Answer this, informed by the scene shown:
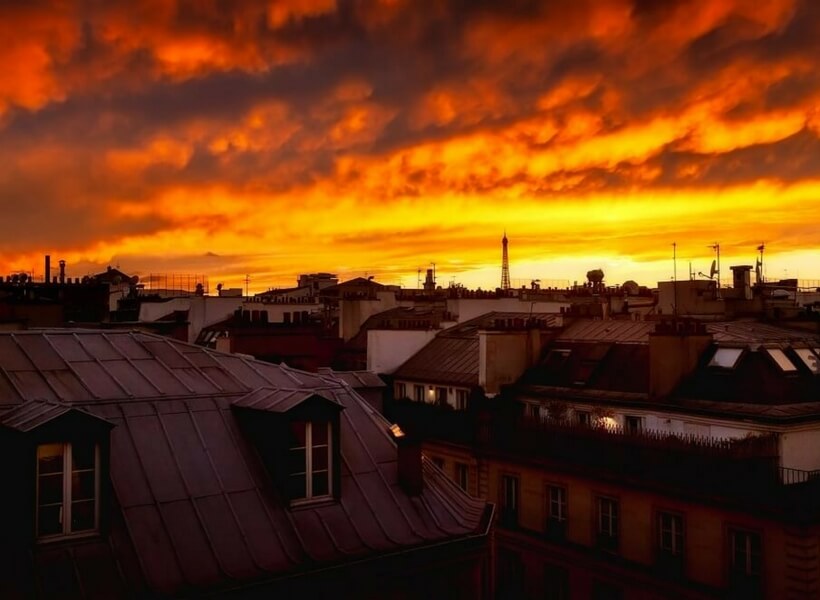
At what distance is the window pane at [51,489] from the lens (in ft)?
36.7

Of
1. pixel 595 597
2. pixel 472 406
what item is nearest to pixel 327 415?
pixel 595 597

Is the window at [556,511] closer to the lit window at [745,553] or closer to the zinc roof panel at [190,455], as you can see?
the lit window at [745,553]

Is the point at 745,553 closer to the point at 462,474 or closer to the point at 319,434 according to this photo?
the point at 462,474

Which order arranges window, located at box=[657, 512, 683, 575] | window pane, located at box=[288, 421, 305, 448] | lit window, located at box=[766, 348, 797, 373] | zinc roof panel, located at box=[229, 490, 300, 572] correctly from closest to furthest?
zinc roof panel, located at box=[229, 490, 300, 572]
window pane, located at box=[288, 421, 305, 448]
window, located at box=[657, 512, 683, 575]
lit window, located at box=[766, 348, 797, 373]

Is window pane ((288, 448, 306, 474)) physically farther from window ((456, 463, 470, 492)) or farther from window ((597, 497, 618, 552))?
window ((456, 463, 470, 492))

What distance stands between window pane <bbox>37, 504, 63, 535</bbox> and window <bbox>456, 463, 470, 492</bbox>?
25535 millimetres

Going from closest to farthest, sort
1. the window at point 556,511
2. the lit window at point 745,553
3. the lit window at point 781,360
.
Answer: the lit window at point 745,553, the lit window at point 781,360, the window at point 556,511

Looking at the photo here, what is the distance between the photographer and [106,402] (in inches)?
499

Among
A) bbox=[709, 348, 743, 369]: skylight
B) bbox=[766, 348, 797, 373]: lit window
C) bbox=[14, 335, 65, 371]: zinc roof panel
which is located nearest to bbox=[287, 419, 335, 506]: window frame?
bbox=[14, 335, 65, 371]: zinc roof panel

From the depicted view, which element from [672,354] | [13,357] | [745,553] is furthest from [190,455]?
[672,354]

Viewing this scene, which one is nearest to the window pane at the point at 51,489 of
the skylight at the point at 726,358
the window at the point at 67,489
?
the window at the point at 67,489

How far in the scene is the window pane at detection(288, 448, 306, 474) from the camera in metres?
13.2

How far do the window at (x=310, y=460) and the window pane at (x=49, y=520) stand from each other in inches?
134

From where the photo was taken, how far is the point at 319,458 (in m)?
13.5
